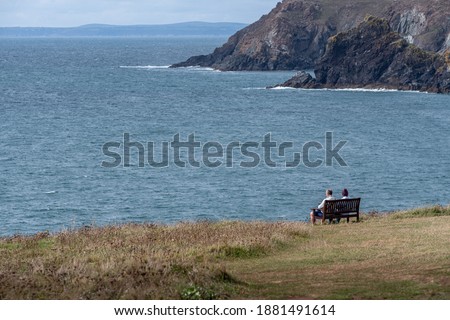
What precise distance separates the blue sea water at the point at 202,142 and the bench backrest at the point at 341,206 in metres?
14.3

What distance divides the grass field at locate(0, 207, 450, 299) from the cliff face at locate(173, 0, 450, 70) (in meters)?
127

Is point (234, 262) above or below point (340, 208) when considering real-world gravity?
above

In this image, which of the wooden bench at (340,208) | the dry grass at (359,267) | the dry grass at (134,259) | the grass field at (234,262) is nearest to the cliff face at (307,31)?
the wooden bench at (340,208)

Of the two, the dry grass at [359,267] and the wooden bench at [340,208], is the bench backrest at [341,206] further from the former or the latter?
the dry grass at [359,267]

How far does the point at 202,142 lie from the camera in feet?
229

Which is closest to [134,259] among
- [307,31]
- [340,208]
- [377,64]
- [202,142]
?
[340,208]

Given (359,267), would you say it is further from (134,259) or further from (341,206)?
(341,206)

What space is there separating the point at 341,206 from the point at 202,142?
44256 millimetres

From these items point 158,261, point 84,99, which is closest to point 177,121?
Result: point 84,99

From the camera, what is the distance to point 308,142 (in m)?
69.9

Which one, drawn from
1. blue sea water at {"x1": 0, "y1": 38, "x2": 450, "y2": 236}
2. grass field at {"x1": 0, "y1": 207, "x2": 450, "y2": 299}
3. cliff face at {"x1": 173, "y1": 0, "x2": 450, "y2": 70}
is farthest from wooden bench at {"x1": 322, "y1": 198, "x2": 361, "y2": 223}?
cliff face at {"x1": 173, "y1": 0, "x2": 450, "y2": 70}

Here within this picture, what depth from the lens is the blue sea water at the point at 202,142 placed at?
144ft

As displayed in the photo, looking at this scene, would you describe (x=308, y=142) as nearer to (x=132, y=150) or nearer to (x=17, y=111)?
(x=132, y=150)

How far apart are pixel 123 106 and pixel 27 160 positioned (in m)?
41.8
